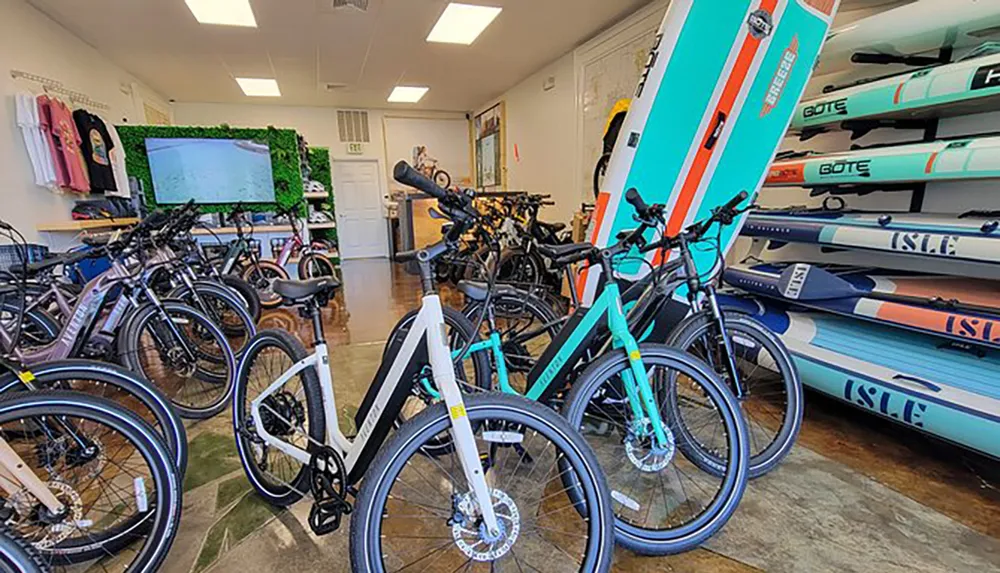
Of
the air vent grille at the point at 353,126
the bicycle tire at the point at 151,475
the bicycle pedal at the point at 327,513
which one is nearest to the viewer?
the bicycle tire at the point at 151,475

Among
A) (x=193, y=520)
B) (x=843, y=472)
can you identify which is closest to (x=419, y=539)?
(x=193, y=520)

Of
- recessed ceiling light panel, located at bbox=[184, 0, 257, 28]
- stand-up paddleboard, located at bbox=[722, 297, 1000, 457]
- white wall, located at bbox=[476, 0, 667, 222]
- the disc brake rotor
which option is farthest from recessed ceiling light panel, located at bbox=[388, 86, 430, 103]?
the disc brake rotor

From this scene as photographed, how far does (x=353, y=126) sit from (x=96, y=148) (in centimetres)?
497

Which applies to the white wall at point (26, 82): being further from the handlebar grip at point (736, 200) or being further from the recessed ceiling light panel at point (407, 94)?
the handlebar grip at point (736, 200)

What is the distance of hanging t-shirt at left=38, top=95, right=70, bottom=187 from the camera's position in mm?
3934

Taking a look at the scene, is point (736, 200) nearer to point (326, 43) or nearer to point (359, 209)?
point (326, 43)

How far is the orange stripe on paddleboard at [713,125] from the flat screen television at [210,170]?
17.0 ft

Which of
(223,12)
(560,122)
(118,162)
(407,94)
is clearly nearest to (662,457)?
(223,12)

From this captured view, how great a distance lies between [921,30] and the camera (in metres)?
2.10

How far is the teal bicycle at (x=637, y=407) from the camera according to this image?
4.83 feet

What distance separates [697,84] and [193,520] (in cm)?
310

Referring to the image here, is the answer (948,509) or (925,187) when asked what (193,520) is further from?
(925,187)

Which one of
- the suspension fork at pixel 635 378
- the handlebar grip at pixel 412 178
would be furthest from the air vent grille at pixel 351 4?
the suspension fork at pixel 635 378

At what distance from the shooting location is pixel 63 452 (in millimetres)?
1531
